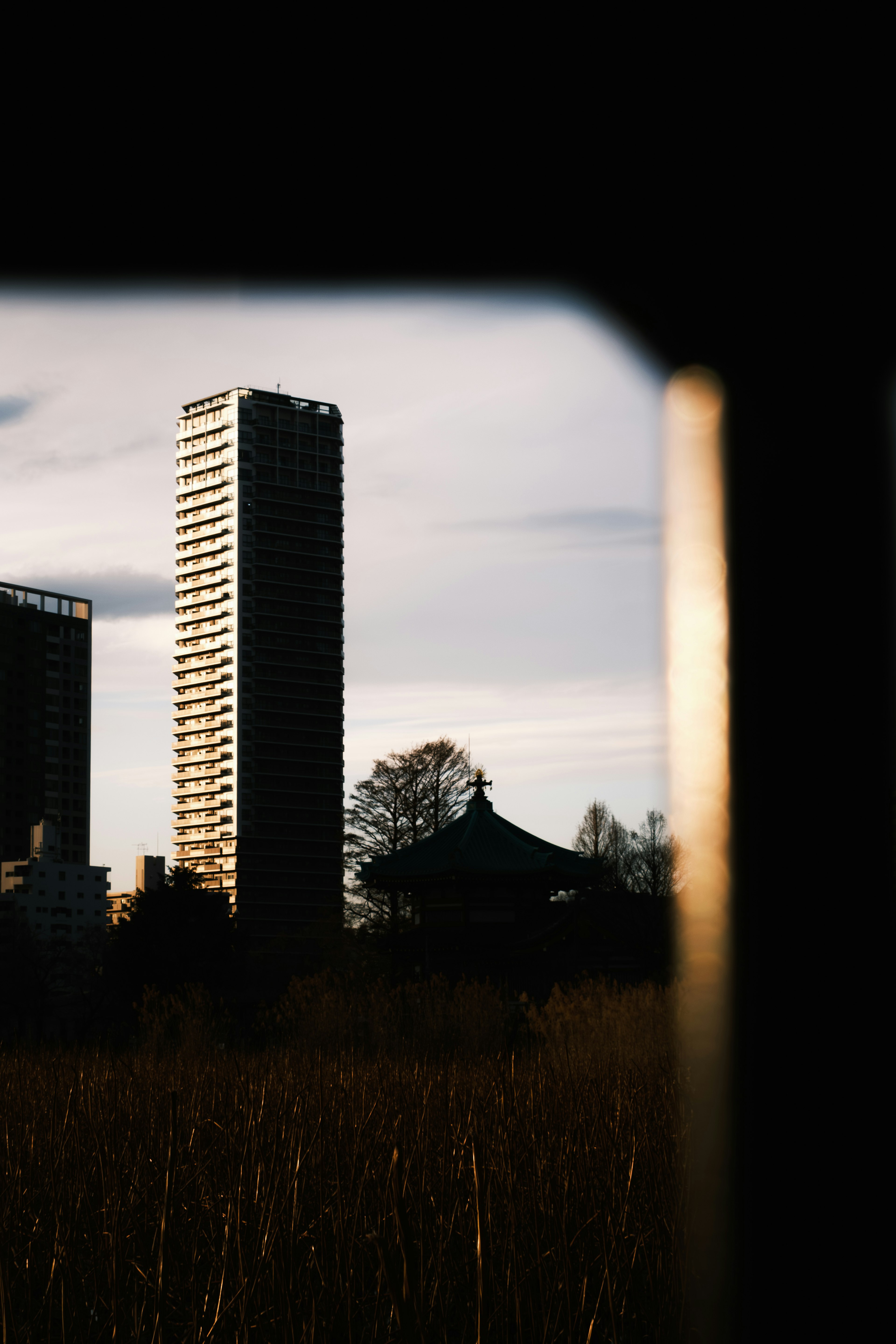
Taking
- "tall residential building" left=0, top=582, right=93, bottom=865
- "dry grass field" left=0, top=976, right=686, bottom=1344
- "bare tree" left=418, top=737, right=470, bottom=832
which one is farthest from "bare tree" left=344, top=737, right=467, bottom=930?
"tall residential building" left=0, top=582, right=93, bottom=865

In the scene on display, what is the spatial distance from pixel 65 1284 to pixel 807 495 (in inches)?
145

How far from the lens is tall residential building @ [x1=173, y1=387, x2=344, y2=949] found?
65.5 m

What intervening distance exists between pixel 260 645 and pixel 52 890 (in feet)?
60.3

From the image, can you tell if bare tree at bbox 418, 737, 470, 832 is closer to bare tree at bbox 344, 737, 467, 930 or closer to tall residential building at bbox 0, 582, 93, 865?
bare tree at bbox 344, 737, 467, 930

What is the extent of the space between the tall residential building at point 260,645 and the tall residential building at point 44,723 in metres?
8.89

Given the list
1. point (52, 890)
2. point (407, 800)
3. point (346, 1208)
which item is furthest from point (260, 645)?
point (346, 1208)

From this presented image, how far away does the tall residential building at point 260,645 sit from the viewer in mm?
65500

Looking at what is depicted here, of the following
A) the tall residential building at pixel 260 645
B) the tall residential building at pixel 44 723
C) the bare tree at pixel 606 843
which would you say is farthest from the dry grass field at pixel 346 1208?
the tall residential building at pixel 44 723

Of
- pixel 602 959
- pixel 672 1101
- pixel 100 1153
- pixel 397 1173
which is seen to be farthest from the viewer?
pixel 602 959

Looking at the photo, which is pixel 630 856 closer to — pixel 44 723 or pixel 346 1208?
pixel 346 1208

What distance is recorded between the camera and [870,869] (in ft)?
4.72

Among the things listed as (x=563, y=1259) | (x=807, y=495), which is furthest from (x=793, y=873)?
(x=563, y=1259)

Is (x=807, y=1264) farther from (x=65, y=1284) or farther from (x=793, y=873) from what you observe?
(x=65, y=1284)

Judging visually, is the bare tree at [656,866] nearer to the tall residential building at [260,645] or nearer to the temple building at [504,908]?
the temple building at [504,908]
